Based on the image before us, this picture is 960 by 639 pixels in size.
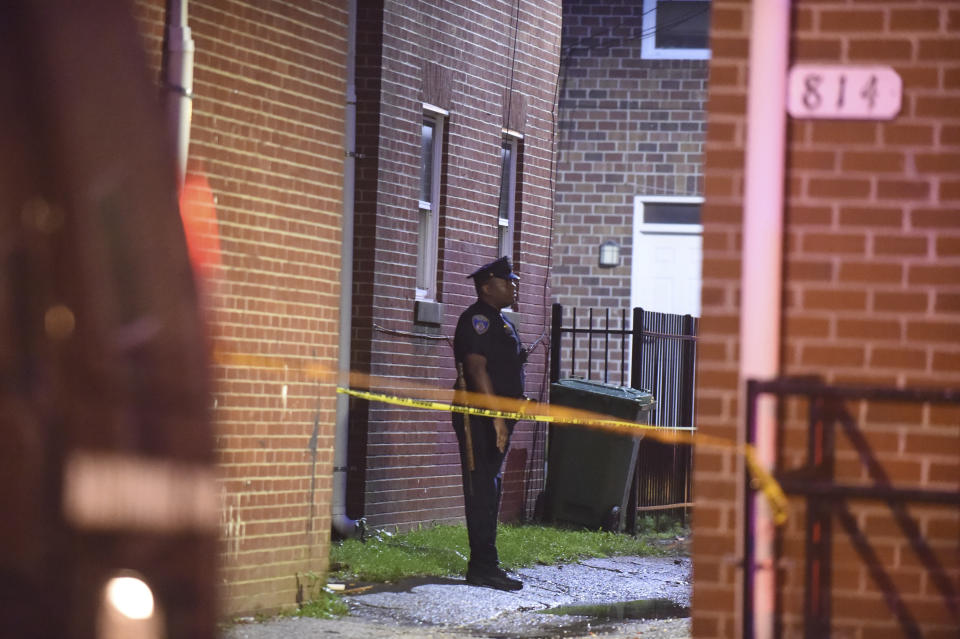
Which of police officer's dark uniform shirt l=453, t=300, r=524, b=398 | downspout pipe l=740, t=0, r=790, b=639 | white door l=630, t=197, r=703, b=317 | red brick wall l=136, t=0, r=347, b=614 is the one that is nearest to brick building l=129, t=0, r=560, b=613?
red brick wall l=136, t=0, r=347, b=614

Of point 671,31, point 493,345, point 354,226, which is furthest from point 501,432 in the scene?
point 671,31

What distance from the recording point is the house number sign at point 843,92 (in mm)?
4301

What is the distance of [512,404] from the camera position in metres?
9.44

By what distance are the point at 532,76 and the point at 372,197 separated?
3.29 m

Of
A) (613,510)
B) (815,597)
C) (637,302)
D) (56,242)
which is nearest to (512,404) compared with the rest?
(613,510)

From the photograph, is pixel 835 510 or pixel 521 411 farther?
pixel 521 411

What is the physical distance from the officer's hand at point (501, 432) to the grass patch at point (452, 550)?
1.08 metres

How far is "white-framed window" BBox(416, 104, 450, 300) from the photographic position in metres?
12.6

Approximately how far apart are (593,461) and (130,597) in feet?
37.2

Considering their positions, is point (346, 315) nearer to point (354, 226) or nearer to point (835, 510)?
point (354, 226)

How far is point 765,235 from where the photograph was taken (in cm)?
430

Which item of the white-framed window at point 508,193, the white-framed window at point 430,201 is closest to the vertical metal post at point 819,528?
the white-framed window at point 430,201

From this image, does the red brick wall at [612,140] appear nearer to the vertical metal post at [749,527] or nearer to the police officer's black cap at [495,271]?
the police officer's black cap at [495,271]

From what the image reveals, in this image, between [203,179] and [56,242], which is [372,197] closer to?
[203,179]
